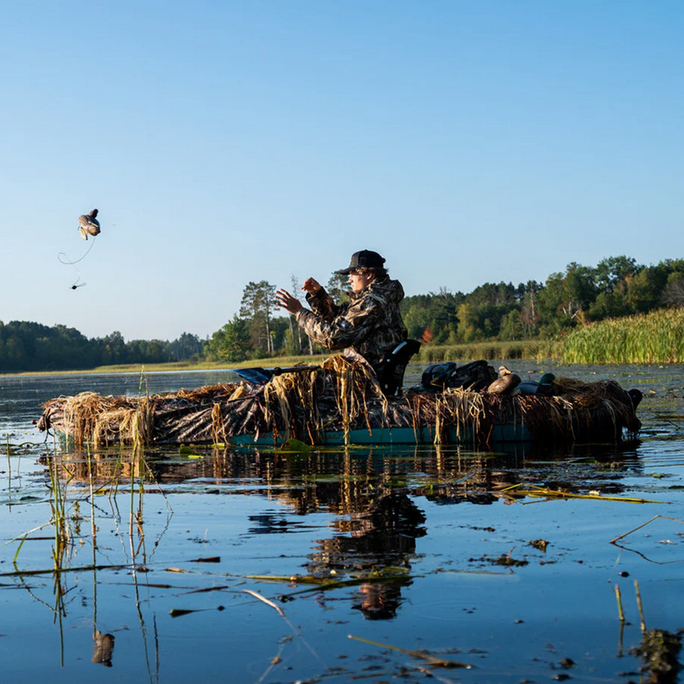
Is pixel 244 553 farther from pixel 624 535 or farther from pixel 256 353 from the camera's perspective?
pixel 256 353

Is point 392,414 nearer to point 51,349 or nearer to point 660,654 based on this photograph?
point 660,654

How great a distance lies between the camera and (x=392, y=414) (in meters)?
9.27

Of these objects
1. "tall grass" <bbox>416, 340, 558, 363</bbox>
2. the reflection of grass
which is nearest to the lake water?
"tall grass" <bbox>416, 340, 558, 363</bbox>

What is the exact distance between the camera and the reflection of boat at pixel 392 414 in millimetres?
9234

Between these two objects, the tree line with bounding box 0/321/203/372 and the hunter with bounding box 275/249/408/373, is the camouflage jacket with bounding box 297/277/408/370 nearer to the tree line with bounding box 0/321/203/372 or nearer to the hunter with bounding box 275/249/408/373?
the hunter with bounding box 275/249/408/373

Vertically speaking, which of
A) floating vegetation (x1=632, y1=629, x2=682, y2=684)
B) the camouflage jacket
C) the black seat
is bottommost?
floating vegetation (x1=632, y1=629, x2=682, y2=684)

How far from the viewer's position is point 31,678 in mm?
2688

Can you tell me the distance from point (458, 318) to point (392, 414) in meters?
106

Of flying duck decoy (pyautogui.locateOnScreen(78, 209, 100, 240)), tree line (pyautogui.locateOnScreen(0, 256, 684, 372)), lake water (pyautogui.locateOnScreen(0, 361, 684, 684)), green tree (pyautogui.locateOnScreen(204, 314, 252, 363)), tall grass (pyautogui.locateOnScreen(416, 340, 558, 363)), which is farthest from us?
green tree (pyautogui.locateOnScreen(204, 314, 252, 363))

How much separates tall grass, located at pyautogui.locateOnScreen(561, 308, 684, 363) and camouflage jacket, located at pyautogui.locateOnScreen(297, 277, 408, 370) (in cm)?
2132

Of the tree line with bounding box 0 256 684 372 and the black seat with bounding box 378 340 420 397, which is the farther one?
the tree line with bounding box 0 256 684 372

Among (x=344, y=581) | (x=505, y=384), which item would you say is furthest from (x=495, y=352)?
(x=344, y=581)

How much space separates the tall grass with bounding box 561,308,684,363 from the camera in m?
28.5

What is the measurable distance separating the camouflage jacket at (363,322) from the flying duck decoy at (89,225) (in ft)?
9.68
